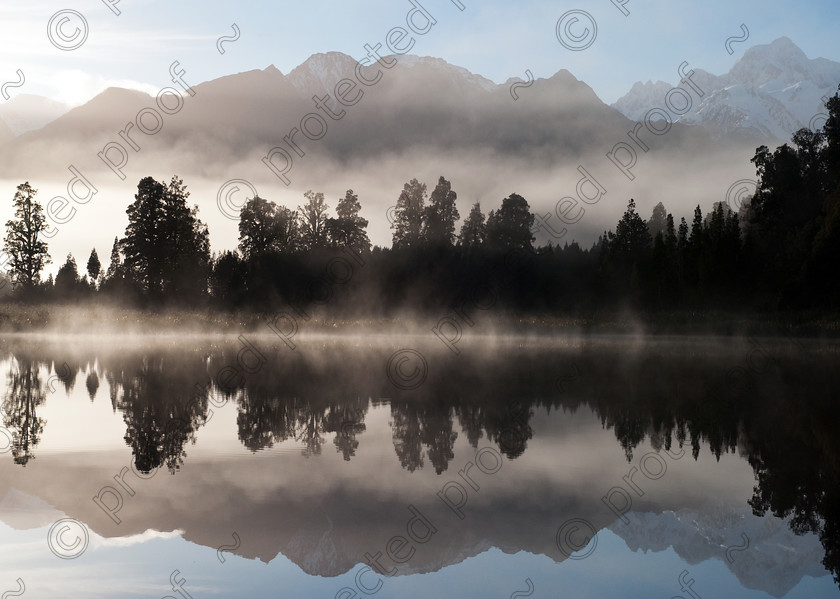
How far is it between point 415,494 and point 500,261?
338ft

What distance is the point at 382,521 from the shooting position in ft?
30.3

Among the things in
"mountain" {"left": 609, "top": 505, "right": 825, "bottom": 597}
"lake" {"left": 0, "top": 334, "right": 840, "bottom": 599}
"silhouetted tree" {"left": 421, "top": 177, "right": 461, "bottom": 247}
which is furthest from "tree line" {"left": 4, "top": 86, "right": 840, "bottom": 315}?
"mountain" {"left": 609, "top": 505, "right": 825, "bottom": 597}

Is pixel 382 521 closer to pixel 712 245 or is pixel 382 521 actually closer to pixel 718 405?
pixel 718 405

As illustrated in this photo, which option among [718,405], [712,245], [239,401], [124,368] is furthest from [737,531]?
[712,245]

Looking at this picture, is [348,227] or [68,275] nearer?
[348,227]

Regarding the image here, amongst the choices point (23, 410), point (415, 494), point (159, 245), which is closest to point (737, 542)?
point (415, 494)

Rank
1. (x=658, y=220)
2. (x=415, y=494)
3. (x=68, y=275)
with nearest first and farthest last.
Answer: (x=415, y=494)
(x=68, y=275)
(x=658, y=220)

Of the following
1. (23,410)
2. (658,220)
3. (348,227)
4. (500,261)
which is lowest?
(23,410)

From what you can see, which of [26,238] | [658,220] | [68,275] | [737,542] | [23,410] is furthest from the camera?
[658,220]

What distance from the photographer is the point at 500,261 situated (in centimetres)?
11269

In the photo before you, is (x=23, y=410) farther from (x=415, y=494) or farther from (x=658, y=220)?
(x=658, y=220)

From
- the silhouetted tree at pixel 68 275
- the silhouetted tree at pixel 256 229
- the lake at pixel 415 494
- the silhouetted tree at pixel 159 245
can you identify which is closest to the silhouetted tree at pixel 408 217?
the silhouetted tree at pixel 256 229

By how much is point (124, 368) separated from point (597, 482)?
20.0 metres

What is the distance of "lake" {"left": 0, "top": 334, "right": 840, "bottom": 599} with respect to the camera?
774 centimetres
